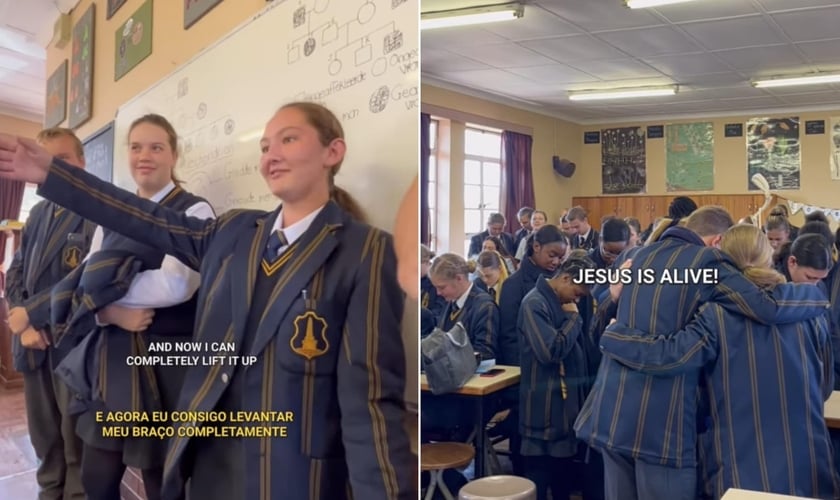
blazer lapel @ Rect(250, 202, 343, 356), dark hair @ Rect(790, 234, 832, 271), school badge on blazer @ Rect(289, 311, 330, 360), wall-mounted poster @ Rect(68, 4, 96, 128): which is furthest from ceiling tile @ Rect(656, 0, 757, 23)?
wall-mounted poster @ Rect(68, 4, 96, 128)

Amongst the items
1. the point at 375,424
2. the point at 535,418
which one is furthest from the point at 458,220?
the point at 535,418

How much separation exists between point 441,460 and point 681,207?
47.9 inches

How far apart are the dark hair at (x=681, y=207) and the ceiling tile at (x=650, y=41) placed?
298mm

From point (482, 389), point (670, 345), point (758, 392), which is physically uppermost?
point (670, 345)

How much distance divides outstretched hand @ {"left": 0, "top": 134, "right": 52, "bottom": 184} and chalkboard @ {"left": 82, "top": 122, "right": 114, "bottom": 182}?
10cm

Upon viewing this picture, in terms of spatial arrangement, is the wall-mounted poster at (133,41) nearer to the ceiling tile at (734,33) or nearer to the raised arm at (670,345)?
the ceiling tile at (734,33)

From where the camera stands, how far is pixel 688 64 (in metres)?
1.30

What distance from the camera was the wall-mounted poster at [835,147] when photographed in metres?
1.18

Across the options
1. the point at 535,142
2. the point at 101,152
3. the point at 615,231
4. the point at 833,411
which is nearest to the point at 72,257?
the point at 101,152

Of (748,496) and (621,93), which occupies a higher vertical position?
(621,93)

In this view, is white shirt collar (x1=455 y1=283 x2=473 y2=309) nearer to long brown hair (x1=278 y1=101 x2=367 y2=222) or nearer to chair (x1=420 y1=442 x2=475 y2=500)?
chair (x1=420 y1=442 x2=475 y2=500)

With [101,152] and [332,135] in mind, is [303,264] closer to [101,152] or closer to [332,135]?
[332,135]

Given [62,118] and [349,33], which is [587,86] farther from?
[62,118]

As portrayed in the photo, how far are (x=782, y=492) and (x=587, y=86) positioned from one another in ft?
3.41
